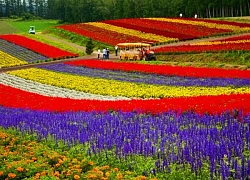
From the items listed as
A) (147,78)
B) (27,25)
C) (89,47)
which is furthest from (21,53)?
(27,25)

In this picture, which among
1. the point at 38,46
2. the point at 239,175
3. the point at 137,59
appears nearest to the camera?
the point at 239,175

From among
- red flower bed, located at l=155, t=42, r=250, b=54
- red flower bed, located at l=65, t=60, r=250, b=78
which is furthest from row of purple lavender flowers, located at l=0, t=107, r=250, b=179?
red flower bed, located at l=155, t=42, r=250, b=54

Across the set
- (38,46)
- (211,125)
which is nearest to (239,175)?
(211,125)

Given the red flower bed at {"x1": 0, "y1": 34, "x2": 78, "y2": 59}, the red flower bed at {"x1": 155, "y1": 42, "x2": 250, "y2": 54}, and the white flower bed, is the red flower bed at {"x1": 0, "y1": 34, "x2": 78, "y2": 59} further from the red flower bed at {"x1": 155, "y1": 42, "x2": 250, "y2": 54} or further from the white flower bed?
the white flower bed

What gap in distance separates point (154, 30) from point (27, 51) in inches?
914

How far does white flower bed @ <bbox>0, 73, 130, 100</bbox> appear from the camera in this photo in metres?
23.4

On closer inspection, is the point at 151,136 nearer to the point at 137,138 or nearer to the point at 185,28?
the point at 137,138

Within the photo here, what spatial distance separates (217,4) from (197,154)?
3922 inches

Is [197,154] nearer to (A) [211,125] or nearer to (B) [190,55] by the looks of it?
(A) [211,125]

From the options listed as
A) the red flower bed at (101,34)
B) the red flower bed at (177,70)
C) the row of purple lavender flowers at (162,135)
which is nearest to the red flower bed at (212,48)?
the red flower bed at (177,70)

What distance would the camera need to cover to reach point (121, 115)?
1258 centimetres

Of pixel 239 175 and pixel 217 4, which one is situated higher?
pixel 217 4

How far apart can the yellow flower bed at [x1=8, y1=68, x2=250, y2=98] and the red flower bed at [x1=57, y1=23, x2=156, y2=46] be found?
89.5 ft

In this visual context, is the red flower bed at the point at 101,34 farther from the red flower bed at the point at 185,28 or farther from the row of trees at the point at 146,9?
the row of trees at the point at 146,9
